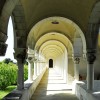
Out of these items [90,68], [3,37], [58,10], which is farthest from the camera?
[58,10]

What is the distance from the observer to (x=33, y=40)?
17641mm

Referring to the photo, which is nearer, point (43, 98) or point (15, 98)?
point (15, 98)

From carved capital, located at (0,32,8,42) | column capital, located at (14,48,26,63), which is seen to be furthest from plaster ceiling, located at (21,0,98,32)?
carved capital, located at (0,32,8,42)

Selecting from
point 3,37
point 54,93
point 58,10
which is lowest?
point 54,93

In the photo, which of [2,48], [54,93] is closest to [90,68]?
[54,93]

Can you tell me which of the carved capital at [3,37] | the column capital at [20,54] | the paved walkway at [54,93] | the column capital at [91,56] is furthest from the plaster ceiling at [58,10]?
the carved capital at [3,37]

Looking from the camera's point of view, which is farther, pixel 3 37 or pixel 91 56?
pixel 91 56

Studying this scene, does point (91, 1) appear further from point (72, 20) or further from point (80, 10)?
point (72, 20)

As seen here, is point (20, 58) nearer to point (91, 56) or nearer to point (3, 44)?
point (91, 56)

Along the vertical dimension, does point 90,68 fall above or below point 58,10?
below

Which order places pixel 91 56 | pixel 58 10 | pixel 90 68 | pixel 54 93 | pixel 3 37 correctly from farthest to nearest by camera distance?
1. pixel 54 93
2. pixel 58 10
3. pixel 90 68
4. pixel 91 56
5. pixel 3 37

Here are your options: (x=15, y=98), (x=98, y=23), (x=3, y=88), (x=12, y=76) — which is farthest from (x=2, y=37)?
(x=12, y=76)

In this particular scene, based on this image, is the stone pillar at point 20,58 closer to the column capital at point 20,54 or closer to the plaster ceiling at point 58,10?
the column capital at point 20,54

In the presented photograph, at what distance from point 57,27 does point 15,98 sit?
8.86m
